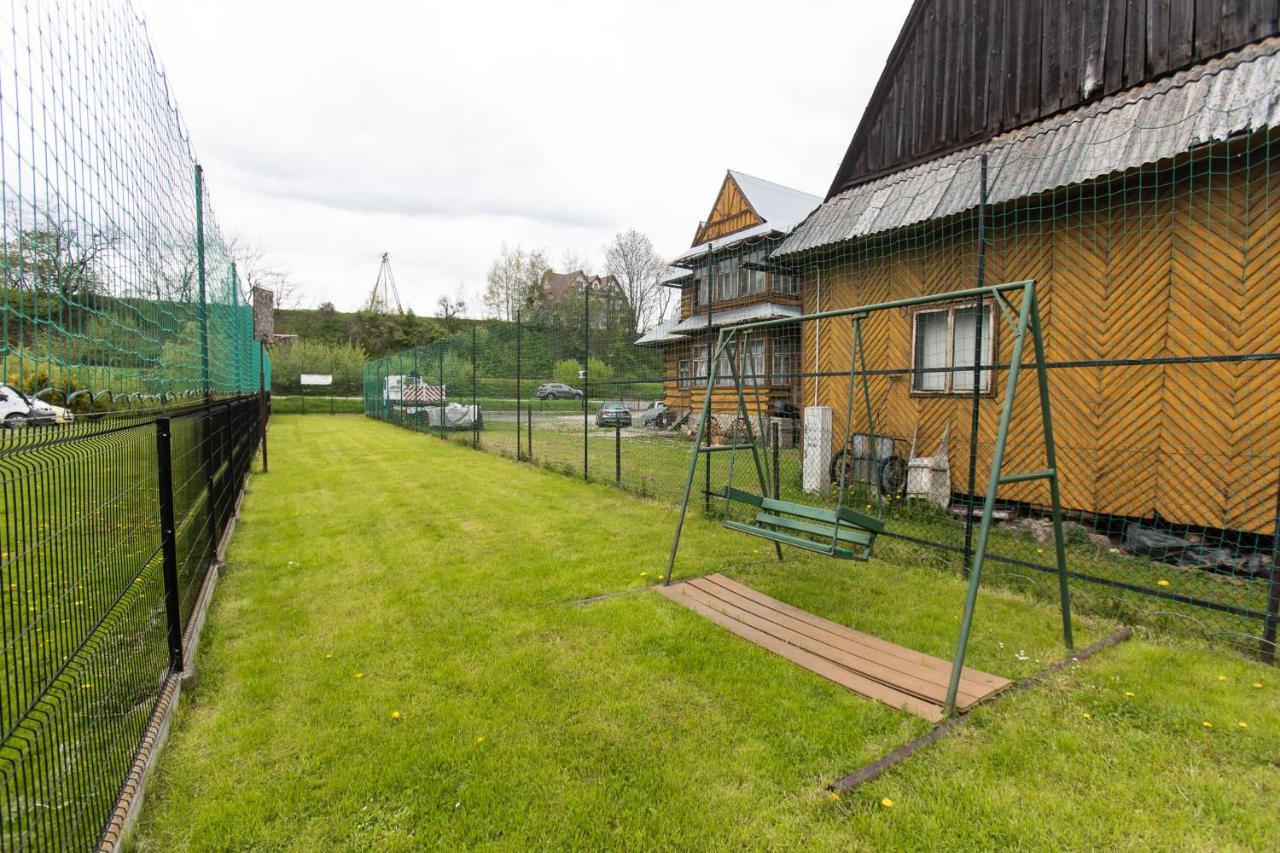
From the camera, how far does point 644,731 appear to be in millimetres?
2336

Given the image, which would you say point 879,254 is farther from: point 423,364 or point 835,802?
point 423,364

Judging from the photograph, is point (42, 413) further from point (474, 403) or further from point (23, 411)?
point (474, 403)

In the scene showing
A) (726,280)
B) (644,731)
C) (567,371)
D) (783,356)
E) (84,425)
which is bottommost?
(644,731)

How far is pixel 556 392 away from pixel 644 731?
8.08 meters

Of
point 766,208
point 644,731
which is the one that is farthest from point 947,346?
point 766,208

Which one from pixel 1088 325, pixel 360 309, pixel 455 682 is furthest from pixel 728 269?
pixel 360 309

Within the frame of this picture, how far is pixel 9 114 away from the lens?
4.19 ft

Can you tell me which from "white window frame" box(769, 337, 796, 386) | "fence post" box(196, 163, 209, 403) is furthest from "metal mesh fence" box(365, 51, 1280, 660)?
"fence post" box(196, 163, 209, 403)

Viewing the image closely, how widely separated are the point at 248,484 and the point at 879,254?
29.9ft

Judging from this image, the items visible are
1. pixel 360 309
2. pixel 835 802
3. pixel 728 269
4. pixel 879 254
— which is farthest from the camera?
pixel 360 309

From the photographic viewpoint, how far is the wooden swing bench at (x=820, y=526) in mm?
3301

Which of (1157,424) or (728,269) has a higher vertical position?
(728,269)

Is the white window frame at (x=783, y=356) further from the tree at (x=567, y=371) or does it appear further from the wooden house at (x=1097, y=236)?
the tree at (x=567, y=371)

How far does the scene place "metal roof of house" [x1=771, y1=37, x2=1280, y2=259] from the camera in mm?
4590
